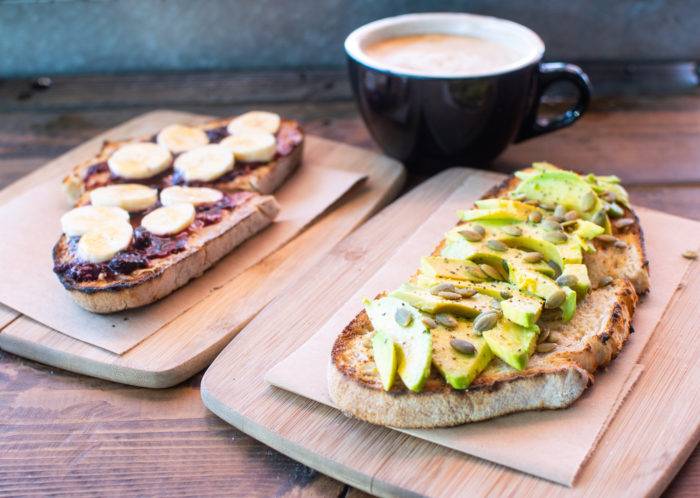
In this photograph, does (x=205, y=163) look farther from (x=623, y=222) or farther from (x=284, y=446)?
(x=623, y=222)

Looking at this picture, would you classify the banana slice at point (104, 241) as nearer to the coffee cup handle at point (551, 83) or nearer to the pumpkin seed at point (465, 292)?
the pumpkin seed at point (465, 292)

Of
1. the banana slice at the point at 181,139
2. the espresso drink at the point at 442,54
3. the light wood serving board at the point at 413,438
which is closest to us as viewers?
the light wood serving board at the point at 413,438

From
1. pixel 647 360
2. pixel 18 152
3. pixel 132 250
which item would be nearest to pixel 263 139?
pixel 132 250

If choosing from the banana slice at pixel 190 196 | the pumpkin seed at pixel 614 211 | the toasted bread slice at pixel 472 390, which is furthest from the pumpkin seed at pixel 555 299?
the banana slice at pixel 190 196

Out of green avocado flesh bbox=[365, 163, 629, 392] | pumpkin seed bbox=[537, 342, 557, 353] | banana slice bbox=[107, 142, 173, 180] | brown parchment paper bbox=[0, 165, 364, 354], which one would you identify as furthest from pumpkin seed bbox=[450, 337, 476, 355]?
banana slice bbox=[107, 142, 173, 180]

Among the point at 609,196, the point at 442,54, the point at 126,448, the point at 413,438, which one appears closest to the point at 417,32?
the point at 442,54

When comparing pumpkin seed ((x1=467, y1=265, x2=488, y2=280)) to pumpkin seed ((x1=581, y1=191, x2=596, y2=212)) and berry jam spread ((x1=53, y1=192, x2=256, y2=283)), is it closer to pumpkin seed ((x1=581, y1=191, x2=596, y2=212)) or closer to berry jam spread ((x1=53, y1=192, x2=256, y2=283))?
pumpkin seed ((x1=581, y1=191, x2=596, y2=212))

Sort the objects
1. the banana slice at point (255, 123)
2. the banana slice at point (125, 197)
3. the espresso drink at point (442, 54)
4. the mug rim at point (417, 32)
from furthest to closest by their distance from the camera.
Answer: the banana slice at point (255, 123) → the espresso drink at point (442, 54) → the mug rim at point (417, 32) → the banana slice at point (125, 197)

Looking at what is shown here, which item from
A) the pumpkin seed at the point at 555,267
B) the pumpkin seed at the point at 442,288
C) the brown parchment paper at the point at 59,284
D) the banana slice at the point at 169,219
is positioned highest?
the pumpkin seed at the point at 442,288
